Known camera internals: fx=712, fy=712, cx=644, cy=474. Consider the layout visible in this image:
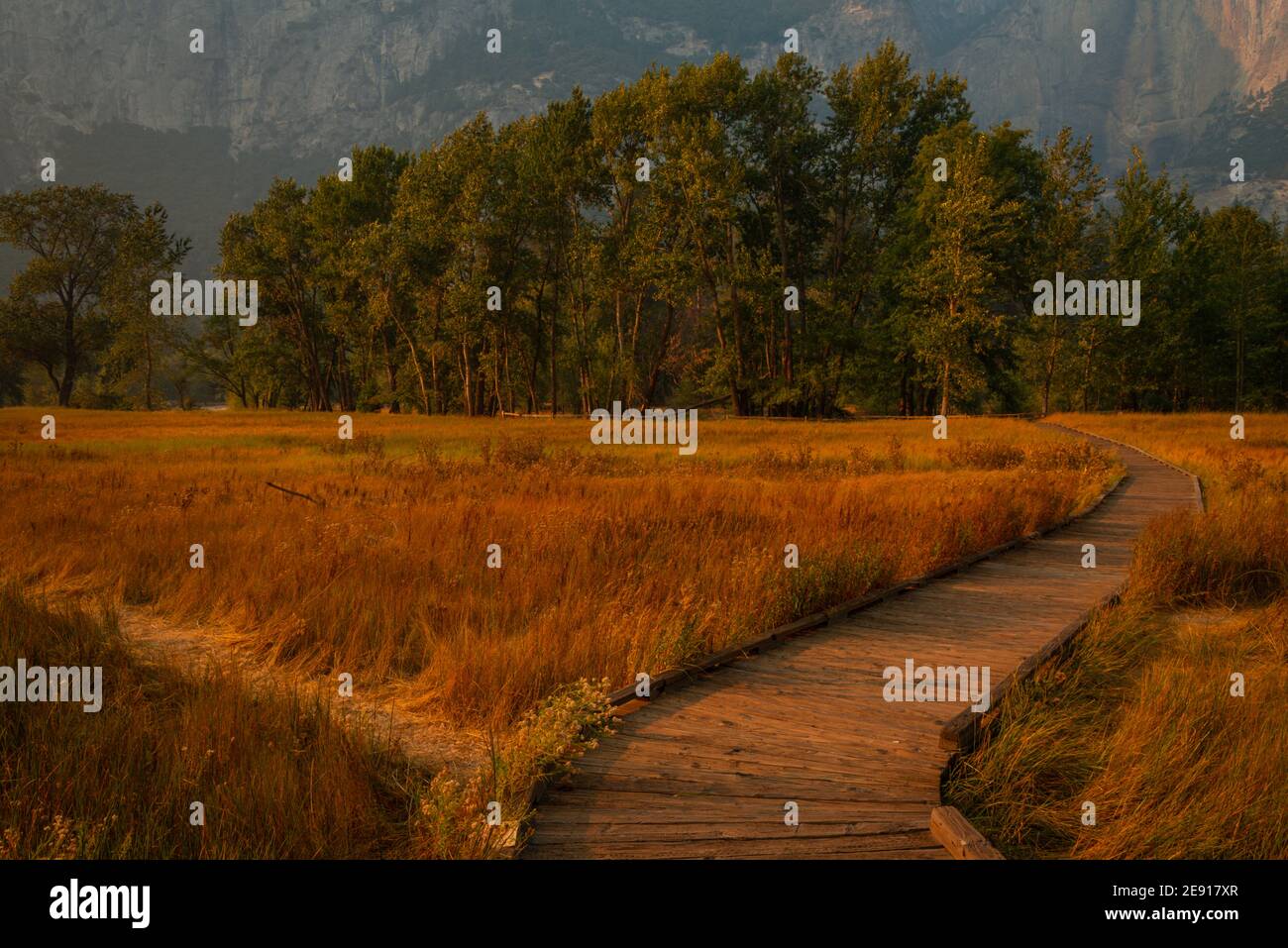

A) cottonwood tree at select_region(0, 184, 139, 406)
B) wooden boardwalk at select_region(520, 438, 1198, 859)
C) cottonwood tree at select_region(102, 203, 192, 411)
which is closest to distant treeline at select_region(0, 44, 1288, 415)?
cottonwood tree at select_region(102, 203, 192, 411)

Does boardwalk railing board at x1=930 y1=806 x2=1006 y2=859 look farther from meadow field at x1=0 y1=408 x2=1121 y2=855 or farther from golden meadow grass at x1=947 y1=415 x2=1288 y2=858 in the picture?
meadow field at x1=0 y1=408 x2=1121 y2=855

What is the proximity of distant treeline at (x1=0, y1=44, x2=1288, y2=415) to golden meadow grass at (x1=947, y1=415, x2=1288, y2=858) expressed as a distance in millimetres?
35337

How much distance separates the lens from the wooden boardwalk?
3568mm

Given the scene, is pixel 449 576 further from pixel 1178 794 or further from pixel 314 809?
pixel 1178 794

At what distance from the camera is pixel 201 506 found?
15094mm

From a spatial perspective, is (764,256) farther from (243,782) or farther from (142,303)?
(142,303)

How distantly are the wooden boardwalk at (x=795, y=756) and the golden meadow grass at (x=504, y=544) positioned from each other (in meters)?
0.92

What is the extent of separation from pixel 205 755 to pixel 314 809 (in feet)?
2.89

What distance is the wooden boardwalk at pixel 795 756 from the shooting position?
357 centimetres

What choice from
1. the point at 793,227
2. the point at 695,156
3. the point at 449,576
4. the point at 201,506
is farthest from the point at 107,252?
the point at 449,576

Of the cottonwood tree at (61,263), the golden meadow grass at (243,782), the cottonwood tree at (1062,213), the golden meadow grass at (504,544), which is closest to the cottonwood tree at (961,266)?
the cottonwood tree at (1062,213)

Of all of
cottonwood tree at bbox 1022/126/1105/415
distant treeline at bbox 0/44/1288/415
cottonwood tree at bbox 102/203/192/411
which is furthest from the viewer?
cottonwood tree at bbox 102/203/192/411

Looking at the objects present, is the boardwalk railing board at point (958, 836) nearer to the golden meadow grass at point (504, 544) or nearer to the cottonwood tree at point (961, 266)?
the golden meadow grass at point (504, 544)

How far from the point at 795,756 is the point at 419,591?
5671 millimetres
